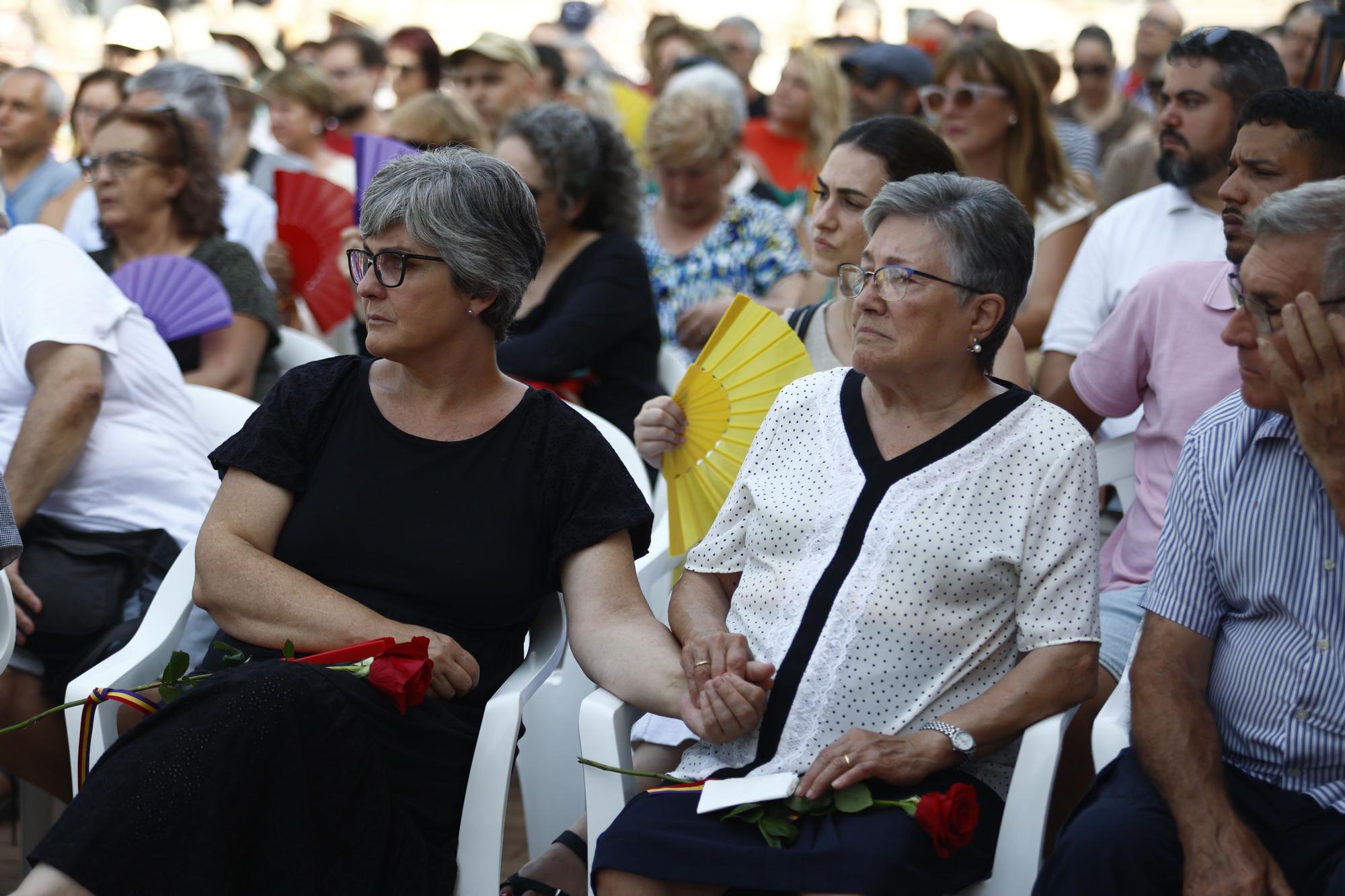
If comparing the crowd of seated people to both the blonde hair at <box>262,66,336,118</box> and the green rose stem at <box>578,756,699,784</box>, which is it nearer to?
the green rose stem at <box>578,756,699,784</box>

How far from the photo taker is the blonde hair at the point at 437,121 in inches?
224

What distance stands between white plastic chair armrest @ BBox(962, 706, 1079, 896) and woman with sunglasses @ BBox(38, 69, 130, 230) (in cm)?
461

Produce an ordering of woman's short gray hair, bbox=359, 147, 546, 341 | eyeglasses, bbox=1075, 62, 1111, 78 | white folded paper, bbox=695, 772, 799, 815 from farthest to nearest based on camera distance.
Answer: eyeglasses, bbox=1075, 62, 1111, 78, woman's short gray hair, bbox=359, 147, 546, 341, white folded paper, bbox=695, 772, 799, 815

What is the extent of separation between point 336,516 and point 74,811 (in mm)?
682

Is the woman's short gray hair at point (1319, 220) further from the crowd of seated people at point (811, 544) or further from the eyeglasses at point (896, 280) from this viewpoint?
the eyeglasses at point (896, 280)

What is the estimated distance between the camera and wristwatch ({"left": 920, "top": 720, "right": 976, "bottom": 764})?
2312 millimetres

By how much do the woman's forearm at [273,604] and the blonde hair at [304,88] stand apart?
4.95 metres

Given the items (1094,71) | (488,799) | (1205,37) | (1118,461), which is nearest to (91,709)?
(488,799)

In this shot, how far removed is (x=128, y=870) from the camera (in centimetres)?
217

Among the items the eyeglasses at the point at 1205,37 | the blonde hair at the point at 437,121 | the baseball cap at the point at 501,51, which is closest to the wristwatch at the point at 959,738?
the eyeglasses at the point at 1205,37

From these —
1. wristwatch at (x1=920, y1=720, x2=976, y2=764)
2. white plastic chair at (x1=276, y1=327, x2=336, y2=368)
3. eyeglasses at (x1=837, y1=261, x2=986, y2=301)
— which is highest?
eyeglasses at (x1=837, y1=261, x2=986, y2=301)

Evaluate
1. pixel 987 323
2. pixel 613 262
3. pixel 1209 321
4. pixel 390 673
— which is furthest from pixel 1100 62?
pixel 390 673

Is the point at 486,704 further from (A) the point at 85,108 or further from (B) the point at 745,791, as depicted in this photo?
(A) the point at 85,108

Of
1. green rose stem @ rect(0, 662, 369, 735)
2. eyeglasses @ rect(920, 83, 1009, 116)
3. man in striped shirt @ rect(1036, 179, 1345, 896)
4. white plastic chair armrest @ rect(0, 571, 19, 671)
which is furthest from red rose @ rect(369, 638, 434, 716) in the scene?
eyeglasses @ rect(920, 83, 1009, 116)
